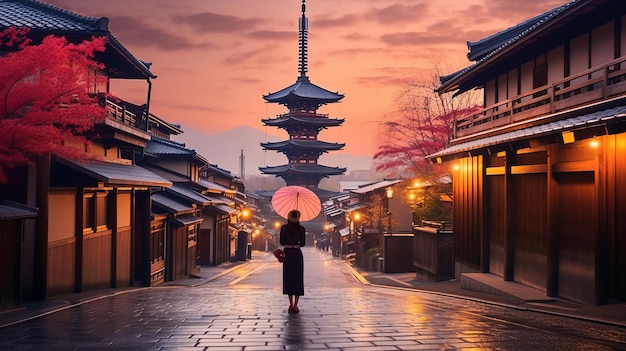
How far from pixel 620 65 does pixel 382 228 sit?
93.2 feet

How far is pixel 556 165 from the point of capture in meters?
14.4

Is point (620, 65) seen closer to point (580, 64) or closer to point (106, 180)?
point (580, 64)

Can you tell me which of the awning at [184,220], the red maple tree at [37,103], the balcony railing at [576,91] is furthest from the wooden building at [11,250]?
the awning at [184,220]

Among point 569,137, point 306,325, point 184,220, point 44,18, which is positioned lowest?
point 306,325

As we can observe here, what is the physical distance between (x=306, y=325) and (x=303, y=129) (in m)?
69.7

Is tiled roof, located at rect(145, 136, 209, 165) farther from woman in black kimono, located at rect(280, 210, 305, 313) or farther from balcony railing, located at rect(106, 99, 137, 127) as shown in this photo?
woman in black kimono, located at rect(280, 210, 305, 313)

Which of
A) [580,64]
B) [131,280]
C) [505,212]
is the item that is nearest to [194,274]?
[131,280]

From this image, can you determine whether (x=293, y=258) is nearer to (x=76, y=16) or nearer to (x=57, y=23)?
(x=57, y=23)

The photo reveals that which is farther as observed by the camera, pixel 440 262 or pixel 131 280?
pixel 440 262

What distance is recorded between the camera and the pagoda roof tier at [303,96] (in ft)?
251

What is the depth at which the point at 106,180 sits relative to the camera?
16203mm

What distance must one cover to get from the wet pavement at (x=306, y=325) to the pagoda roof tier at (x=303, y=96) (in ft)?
206

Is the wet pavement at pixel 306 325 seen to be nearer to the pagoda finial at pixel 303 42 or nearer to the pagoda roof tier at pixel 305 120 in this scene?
the pagoda roof tier at pixel 305 120

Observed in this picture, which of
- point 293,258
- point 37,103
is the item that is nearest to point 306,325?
point 293,258
